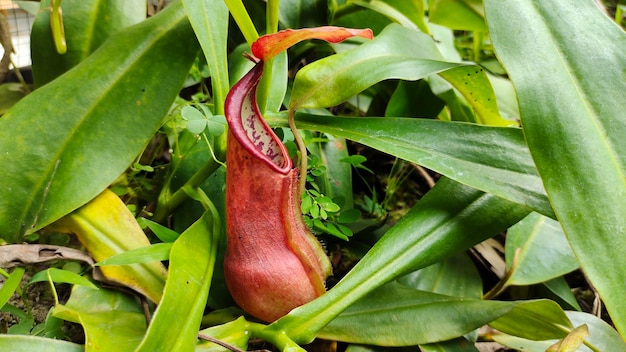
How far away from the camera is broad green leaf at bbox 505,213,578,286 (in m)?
0.83

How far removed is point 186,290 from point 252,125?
0.23 meters

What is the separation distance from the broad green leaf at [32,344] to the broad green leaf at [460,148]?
41 cm

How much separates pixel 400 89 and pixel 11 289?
0.71 metres

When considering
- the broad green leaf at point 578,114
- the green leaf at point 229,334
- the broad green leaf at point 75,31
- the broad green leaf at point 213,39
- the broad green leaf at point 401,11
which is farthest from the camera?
the broad green leaf at point 401,11

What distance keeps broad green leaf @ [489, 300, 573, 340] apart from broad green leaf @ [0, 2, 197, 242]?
0.61 meters

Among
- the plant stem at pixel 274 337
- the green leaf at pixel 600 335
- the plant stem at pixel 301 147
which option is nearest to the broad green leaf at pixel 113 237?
the plant stem at pixel 274 337

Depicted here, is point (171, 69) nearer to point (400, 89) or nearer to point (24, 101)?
point (24, 101)

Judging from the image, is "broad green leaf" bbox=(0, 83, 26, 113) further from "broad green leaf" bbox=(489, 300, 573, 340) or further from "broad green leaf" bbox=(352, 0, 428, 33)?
"broad green leaf" bbox=(489, 300, 573, 340)

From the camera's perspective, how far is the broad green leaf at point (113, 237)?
707mm

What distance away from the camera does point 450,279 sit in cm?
86

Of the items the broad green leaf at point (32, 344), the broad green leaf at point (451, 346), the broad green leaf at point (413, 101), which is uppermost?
the broad green leaf at point (413, 101)

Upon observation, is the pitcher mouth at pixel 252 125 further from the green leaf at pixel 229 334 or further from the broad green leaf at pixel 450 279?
the broad green leaf at pixel 450 279

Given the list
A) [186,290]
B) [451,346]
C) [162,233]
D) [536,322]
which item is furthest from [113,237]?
[536,322]

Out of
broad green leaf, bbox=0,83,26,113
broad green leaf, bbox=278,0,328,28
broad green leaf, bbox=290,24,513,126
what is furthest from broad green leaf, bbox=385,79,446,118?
broad green leaf, bbox=0,83,26,113
